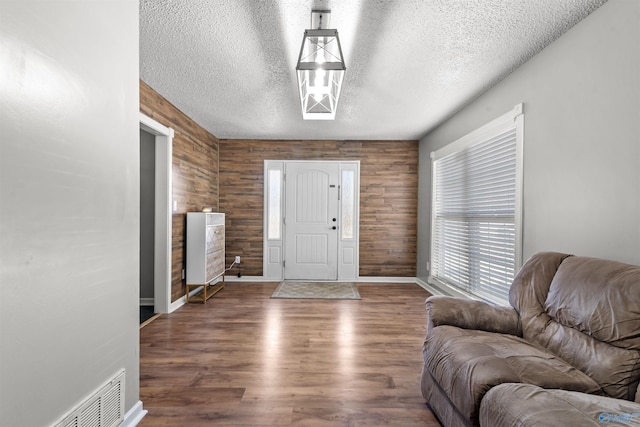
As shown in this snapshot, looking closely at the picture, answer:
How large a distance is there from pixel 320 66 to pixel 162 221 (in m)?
2.56

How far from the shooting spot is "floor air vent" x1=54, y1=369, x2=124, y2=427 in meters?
1.28


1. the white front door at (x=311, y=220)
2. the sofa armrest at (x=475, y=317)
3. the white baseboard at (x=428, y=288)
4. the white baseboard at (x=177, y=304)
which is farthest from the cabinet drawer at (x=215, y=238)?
the white baseboard at (x=428, y=288)

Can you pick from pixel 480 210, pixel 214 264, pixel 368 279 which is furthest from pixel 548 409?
pixel 368 279

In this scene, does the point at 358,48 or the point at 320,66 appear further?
the point at 358,48

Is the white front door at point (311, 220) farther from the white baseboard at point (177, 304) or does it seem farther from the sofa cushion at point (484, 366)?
the sofa cushion at point (484, 366)

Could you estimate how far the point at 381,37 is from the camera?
85.3 inches

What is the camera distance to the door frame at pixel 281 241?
520 cm

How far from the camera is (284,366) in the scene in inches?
91.0

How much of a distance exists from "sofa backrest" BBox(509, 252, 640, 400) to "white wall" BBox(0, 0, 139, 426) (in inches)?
88.6

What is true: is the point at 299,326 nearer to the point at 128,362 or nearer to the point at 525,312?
the point at 128,362

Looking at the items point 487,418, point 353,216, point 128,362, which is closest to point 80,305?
point 128,362

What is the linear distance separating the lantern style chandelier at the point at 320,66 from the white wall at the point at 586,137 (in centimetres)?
157

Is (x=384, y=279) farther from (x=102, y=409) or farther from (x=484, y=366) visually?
(x=102, y=409)

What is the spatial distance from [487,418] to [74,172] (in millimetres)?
1946
